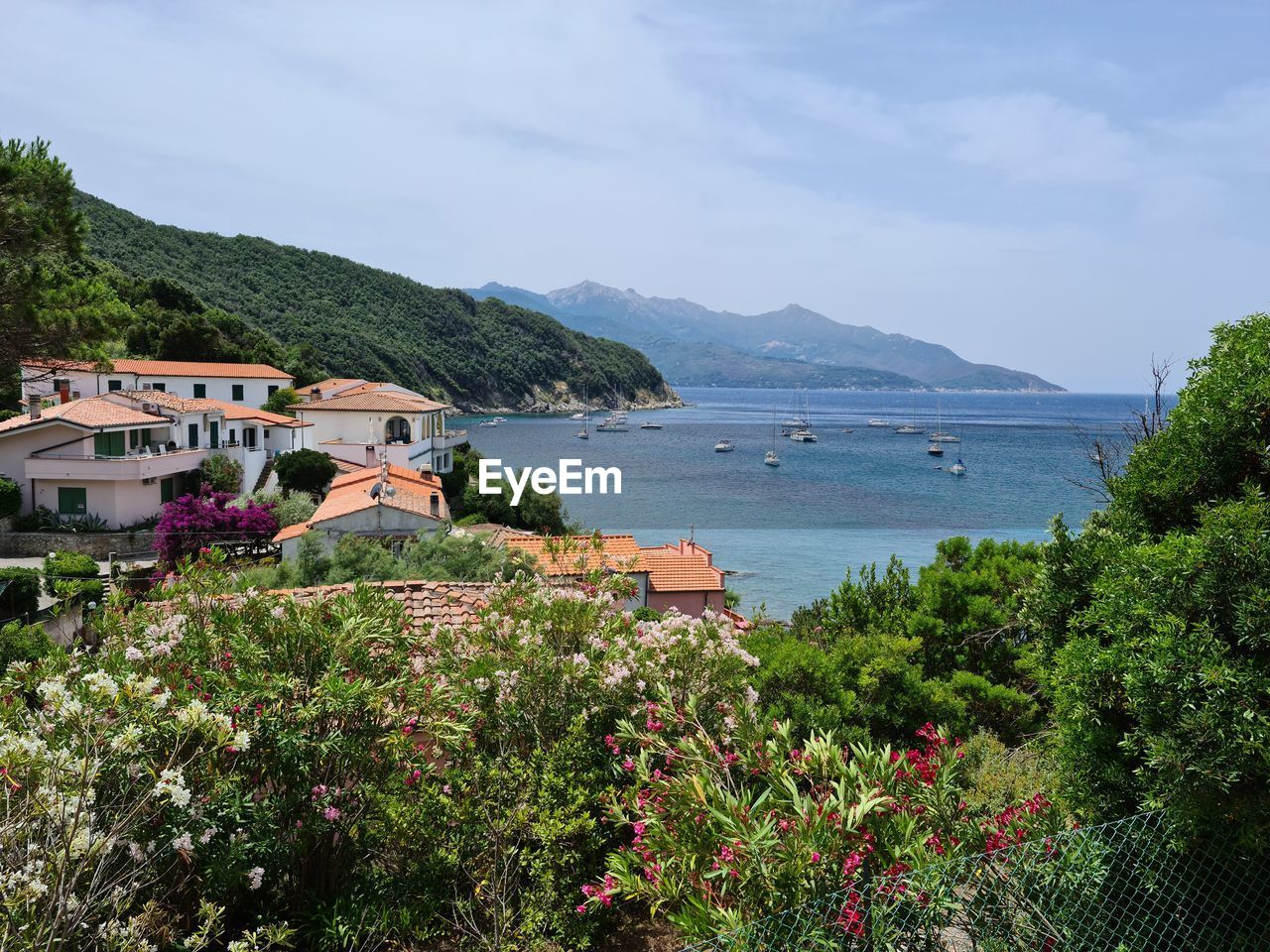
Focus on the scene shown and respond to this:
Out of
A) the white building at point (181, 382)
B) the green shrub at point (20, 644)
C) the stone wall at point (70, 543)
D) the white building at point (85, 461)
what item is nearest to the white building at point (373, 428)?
the white building at point (181, 382)

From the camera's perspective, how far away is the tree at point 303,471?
40875 mm

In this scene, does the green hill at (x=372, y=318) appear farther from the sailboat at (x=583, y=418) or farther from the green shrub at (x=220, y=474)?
the green shrub at (x=220, y=474)

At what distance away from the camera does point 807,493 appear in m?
73.2

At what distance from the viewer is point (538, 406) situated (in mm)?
167875

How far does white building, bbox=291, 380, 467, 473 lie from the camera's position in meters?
47.1

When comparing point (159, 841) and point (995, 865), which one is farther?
point (159, 841)

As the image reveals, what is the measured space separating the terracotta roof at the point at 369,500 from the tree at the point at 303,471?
637cm

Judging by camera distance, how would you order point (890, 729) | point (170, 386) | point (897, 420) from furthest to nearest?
1. point (897, 420)
2. point (170, 386)
3. point (890, 729)

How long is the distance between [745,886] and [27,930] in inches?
121

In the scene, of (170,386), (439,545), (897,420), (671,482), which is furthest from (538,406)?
(439,545)

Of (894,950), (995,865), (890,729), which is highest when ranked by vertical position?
(995,865)

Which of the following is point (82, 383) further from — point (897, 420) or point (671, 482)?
point (897, 420)

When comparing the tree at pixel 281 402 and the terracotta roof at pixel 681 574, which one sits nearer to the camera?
the terracotta roof at pixel 681 574

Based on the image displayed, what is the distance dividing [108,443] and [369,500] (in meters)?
14.8
